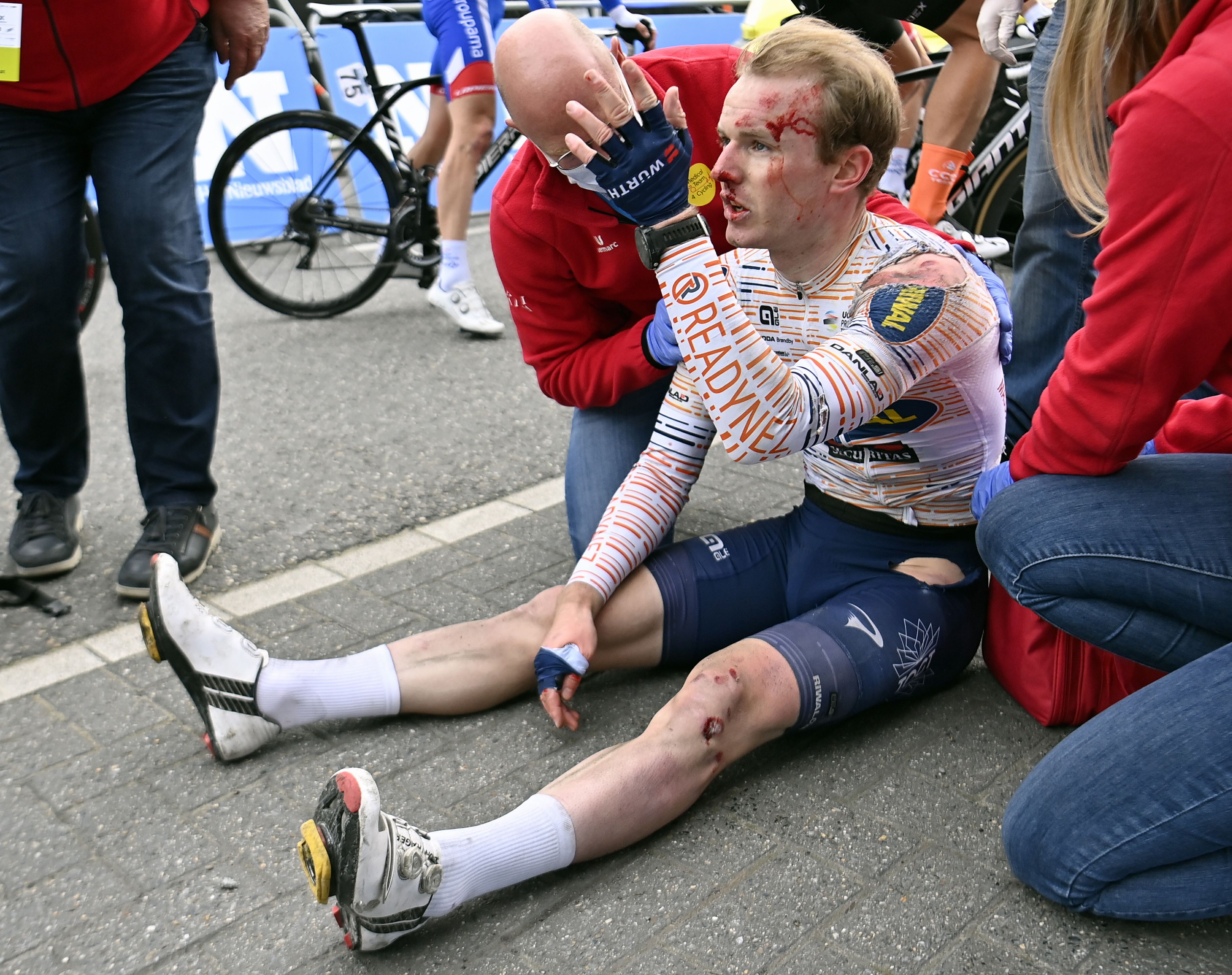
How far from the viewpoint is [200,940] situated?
175 centimetres

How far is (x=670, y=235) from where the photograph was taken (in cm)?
180

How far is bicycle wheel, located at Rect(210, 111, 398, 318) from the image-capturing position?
5168mm

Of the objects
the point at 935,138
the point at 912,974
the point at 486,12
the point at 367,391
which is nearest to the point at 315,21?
the point at 486,12

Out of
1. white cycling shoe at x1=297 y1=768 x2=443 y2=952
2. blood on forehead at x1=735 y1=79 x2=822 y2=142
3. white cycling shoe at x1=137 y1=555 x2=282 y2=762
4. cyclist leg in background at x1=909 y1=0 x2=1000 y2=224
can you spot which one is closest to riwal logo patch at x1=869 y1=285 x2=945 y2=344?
blood on forehead at x1=735 y1=79 x2=822 y2=142

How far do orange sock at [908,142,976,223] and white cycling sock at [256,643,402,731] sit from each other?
2881 millimetres

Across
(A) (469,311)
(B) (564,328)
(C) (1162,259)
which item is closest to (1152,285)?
(C) (1162,259)

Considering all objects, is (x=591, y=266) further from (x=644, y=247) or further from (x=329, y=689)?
(x=329, y=689)

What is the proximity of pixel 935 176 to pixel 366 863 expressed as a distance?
3500 millimetres

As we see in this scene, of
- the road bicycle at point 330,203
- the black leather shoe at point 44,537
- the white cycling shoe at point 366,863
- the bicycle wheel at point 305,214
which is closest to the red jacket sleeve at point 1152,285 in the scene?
the white cycling shoe at point 366,863

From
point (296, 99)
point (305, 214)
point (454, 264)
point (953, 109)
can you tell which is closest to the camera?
point (953, 109)

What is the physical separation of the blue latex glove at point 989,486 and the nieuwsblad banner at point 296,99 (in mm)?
4196

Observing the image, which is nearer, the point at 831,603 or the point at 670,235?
the point at 670,235

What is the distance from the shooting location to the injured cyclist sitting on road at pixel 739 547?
1743 mm

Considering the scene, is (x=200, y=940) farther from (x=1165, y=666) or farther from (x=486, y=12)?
(x=486, y=12)
